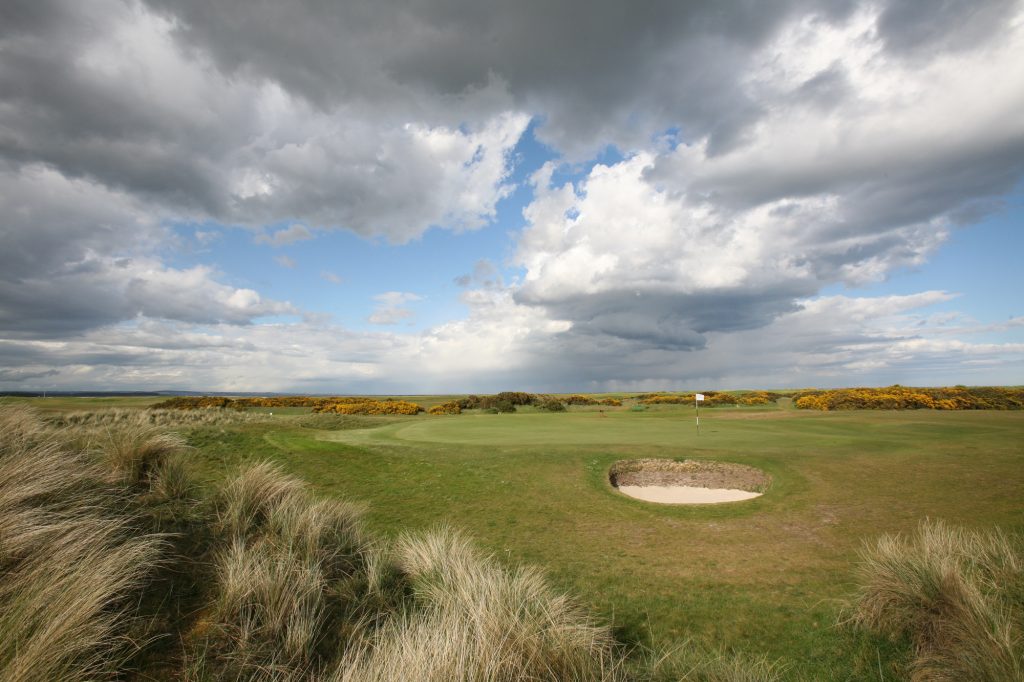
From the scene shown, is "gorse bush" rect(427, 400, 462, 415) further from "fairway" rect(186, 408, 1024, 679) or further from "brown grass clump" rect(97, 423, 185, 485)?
"brown grass clump" rect(97, 423, 185, 485)

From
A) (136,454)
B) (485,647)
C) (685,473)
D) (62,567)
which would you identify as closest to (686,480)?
(685,473)

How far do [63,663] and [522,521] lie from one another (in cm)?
897

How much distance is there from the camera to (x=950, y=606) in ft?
16.5

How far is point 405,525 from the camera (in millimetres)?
10461

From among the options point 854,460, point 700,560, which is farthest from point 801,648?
point 854,460

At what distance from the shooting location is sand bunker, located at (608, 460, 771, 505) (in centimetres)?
1454

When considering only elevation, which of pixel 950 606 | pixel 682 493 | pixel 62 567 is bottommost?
pixel 682 493

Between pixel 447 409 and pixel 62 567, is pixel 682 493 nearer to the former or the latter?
pixel 62 567

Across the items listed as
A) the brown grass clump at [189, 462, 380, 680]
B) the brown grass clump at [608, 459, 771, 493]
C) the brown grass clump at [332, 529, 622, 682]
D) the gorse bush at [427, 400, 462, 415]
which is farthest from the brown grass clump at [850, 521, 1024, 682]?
the gorse bush at [427, 400, 462, 415]

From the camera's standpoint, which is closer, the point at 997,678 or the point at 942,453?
the point at 997,678

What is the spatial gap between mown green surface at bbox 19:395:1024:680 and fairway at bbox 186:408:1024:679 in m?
0.04

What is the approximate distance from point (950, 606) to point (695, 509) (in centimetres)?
698

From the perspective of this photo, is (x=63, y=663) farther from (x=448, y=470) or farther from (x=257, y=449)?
(x=257, y=449)

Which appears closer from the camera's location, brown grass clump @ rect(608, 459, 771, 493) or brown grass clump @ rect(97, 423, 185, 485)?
brown grass clump @ rect(97, 423, 185, 485)
